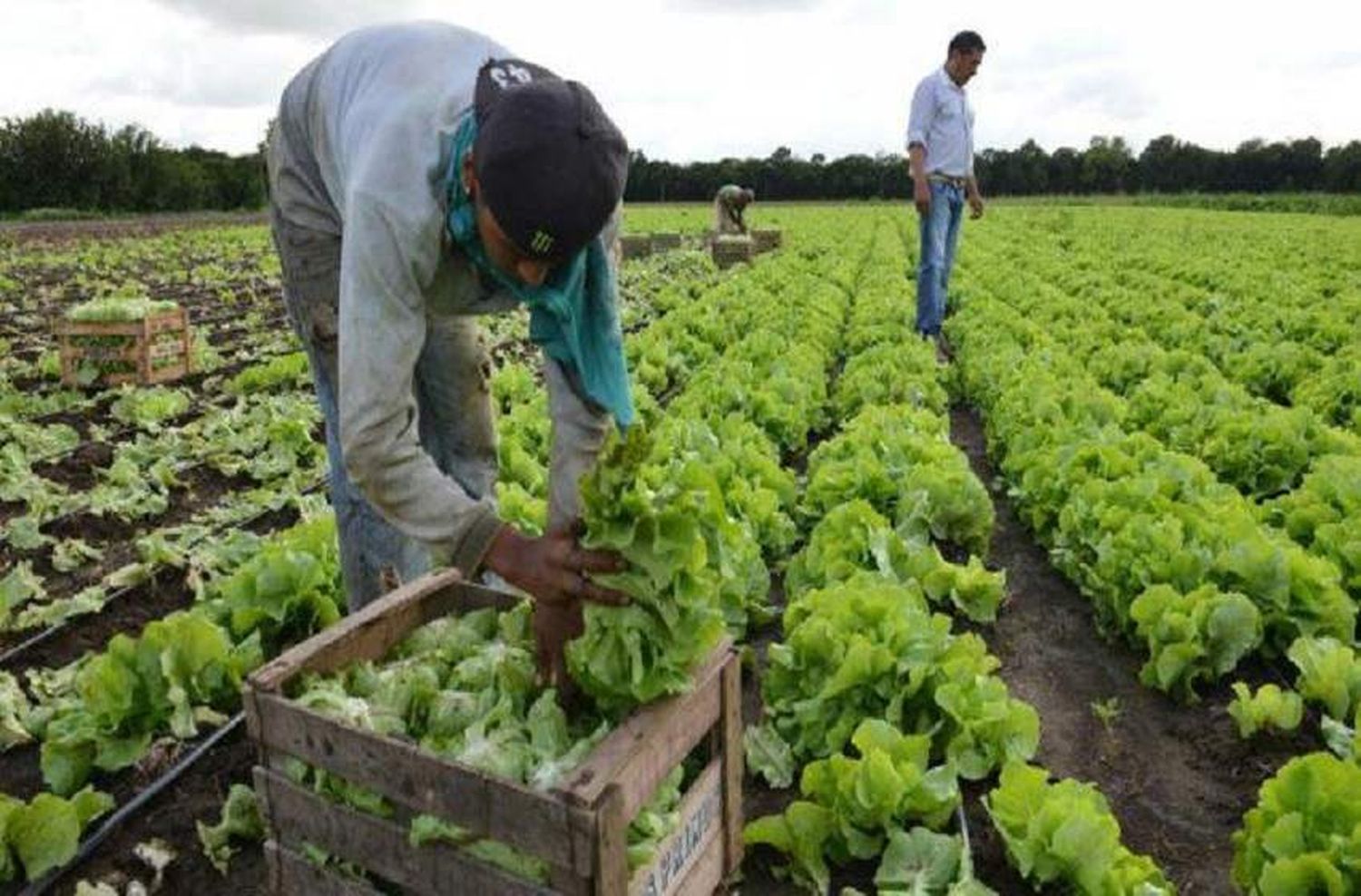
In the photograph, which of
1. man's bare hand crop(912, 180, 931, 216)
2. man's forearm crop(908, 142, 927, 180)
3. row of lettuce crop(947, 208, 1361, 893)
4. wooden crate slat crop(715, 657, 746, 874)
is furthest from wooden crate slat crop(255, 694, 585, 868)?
man's forearm crop(908, 142, 927, 180)

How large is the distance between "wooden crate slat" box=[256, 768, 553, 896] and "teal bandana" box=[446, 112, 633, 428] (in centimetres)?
118

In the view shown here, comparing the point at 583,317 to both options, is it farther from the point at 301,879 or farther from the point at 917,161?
the point at 917,161

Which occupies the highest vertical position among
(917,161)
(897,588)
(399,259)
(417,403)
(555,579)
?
(917,161)

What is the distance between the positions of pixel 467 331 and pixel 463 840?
1854 millimetres

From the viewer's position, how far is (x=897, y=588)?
3830 millimetres

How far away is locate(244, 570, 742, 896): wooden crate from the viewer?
2107 mm

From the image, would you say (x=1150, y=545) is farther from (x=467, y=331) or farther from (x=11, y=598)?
(x=11, y=598)

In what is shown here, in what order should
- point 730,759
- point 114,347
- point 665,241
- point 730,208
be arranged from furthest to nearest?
1. point 665,241
2. point 730,208
3. point 114,347
4. point 730,759

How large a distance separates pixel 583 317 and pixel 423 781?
48.7 inches

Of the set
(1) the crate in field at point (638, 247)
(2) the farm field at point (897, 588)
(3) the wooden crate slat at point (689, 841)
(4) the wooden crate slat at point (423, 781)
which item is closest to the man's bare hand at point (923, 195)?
(2) the farm field at point (897, 588)

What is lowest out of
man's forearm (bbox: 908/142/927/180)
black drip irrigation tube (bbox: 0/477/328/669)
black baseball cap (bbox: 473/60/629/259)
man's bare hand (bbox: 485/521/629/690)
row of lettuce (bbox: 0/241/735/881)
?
black drip irrigation tube (bbox: 0/477/328/669)

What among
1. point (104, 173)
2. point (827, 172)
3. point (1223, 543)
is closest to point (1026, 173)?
point (827, 172)

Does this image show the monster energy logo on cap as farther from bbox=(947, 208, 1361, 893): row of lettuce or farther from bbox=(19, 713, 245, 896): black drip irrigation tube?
bbox=(19, 713, 245, 896): black drip irrigation tube

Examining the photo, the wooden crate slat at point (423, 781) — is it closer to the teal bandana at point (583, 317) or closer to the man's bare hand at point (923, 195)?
the teal bandana at point (583, 317)
